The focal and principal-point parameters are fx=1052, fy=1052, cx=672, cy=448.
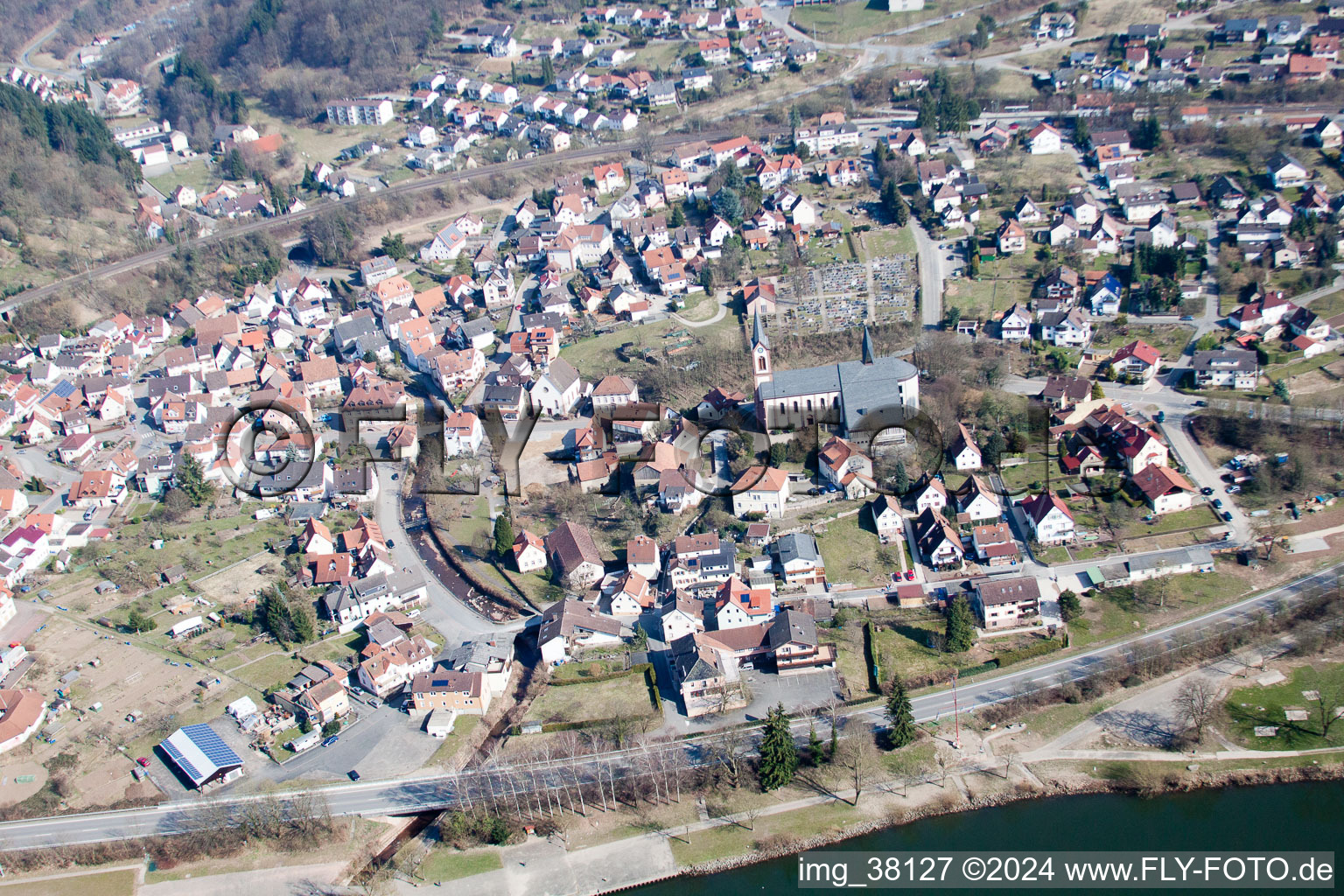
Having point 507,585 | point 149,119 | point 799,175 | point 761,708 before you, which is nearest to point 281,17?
point 149,119

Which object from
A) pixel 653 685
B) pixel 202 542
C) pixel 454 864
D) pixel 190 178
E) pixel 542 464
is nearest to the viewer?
pixel 454 864

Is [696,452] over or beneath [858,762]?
over

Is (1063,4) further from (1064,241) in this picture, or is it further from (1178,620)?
(1178,620)

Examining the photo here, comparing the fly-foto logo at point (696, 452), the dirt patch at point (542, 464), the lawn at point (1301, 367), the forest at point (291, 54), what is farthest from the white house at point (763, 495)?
the forest at point (291, 54)

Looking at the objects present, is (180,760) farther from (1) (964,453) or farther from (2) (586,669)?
(1) (964,453)

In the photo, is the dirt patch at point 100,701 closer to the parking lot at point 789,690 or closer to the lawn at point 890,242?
the parking lot at point 789,690

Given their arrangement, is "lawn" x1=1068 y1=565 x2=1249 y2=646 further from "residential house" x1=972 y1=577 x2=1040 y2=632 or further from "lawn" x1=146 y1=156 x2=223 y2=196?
"lawn" x1=146 y1=156 x2=223 y2=196

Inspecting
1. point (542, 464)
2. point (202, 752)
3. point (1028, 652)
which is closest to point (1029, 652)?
point (1028, 652)

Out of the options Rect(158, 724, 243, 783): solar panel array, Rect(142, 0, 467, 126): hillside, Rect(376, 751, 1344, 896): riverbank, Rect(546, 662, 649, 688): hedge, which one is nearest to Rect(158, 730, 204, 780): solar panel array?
Rect(158, 724, 243, 783): solar panel array
